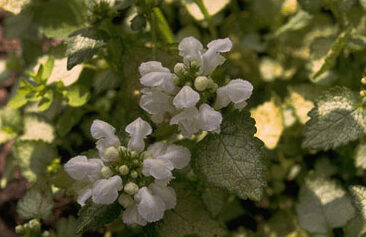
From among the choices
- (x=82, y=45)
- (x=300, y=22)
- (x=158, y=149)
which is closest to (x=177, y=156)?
(x=158, y=149)

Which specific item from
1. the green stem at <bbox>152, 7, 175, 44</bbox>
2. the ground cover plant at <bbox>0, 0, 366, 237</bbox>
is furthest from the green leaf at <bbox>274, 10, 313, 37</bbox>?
the green stem at <bbox>152, 7, 175, 44</bbox>

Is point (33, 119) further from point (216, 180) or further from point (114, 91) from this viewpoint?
point (216, 180)

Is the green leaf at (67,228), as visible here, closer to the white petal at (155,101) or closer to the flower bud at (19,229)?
the flower bud at (19,229)

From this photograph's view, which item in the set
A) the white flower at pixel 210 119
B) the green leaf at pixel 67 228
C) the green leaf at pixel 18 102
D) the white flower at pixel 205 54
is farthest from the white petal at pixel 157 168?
the green leaf at pixel 18 102

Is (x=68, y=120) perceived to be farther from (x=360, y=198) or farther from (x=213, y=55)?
(x=360, y=198)

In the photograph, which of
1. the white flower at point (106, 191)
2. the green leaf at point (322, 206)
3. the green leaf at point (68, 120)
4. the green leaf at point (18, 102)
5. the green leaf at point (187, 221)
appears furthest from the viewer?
the green leaf at point (68, 120)
